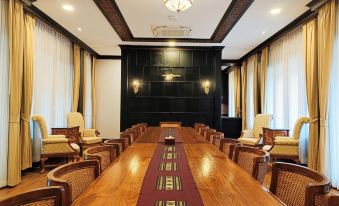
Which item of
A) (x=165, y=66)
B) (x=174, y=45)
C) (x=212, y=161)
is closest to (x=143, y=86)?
(x=165, y=66)

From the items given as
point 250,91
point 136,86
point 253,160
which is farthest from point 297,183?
point 250,91

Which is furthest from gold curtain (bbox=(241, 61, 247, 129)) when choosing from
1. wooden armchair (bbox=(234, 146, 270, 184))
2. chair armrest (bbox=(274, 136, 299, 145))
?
wooden armchair (bbox=(234, 146, 270, 184))

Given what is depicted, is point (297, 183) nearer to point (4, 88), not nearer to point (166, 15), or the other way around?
point (4, 88)

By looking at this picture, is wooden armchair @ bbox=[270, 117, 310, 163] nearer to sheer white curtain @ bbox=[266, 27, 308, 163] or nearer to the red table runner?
sheer white curtain @ bbox=[266, 27, 308, 163]

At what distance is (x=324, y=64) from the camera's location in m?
4.41

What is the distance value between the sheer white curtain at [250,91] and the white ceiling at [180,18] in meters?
1.33

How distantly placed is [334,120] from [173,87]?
4484mm

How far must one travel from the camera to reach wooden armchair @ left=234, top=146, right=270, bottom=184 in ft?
5.94

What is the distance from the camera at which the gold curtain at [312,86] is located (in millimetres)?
4651

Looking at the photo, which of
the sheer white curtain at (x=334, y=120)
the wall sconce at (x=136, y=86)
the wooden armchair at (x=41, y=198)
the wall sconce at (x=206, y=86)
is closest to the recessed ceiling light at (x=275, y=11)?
the sheer white curtain at (x=334, y=120)

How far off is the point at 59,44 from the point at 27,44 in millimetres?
1841

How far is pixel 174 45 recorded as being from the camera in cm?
771

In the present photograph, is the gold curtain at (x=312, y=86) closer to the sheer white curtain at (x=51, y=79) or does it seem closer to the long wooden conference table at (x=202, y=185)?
the long wooden conference table at (x=202, y=185)

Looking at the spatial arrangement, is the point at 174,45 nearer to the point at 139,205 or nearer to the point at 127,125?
the point at 127,125
